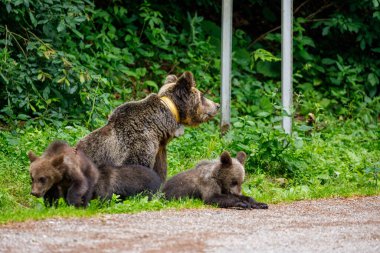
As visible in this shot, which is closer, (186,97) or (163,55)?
(186,97)

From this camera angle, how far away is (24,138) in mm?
12500

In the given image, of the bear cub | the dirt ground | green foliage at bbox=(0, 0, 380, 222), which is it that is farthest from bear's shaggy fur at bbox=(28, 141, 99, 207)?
the bear cub

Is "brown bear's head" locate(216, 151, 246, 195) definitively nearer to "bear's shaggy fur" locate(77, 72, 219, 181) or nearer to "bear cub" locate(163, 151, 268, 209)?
"bear cub" locate(163, 151, 268, 209)

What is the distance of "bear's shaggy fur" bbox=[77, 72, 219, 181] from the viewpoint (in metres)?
10.4

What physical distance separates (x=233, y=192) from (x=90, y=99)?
4.72 m

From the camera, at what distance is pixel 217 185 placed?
982 cm

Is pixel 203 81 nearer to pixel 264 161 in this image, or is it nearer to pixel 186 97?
pixel 264 161

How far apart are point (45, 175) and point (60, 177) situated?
0.16m

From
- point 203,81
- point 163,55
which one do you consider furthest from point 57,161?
point 163,55

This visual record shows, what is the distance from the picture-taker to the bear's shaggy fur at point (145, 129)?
Result: 10359 millimetres

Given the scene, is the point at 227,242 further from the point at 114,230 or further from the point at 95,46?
the point at 95,46

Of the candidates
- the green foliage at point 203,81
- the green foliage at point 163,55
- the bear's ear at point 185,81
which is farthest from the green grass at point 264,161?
the bear's ear at point 185,81

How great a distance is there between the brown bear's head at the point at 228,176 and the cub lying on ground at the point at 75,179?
811mm

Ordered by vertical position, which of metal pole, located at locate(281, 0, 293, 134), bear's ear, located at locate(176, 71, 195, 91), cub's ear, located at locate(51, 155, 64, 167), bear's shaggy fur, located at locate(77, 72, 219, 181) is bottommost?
cub's ear, located at locate(51, 155, 64, 167)
